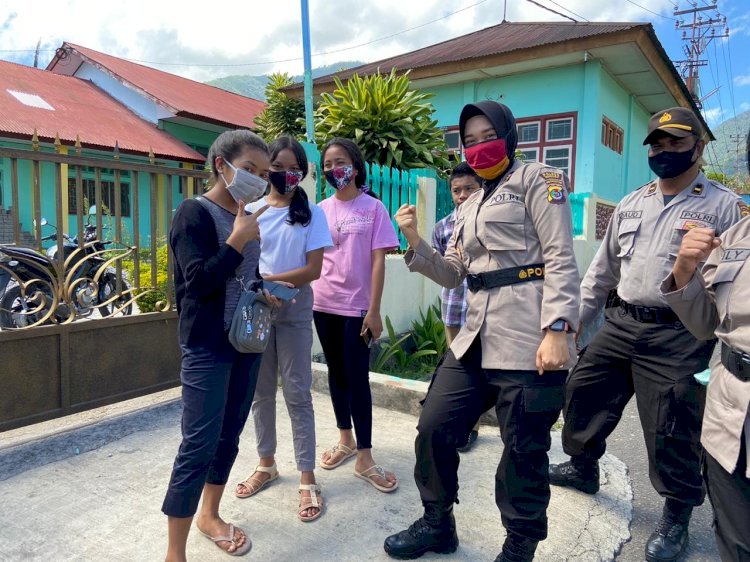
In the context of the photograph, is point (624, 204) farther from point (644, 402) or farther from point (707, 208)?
point (644, 402)

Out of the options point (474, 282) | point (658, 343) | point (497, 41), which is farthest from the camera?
point (497, 41)

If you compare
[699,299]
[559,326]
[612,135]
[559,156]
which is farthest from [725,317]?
[612,135]

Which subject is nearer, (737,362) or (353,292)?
(737,362)

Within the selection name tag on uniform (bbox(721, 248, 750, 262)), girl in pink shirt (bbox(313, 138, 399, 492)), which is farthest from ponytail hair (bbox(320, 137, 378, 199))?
name tag on uniform (bbox(721, 248, 750, 262))

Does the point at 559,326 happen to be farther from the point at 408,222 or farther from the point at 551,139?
the point at 551,139

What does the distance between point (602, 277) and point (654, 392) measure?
25.5 inches

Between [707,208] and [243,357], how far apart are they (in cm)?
217

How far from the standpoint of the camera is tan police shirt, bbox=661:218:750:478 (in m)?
1.50

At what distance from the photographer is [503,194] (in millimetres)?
2043

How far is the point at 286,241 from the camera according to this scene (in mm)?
2646

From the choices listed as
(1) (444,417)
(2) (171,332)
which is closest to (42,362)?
(2) (171,332)

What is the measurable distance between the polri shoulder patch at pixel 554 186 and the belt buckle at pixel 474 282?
41cm

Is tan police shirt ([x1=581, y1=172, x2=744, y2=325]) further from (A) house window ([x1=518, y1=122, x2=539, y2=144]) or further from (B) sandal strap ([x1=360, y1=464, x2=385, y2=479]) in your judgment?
(A) house window ([x1=518, y1=122, x2=539, y2=144])

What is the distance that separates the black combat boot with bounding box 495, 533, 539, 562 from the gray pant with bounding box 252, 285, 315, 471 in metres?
1.02
